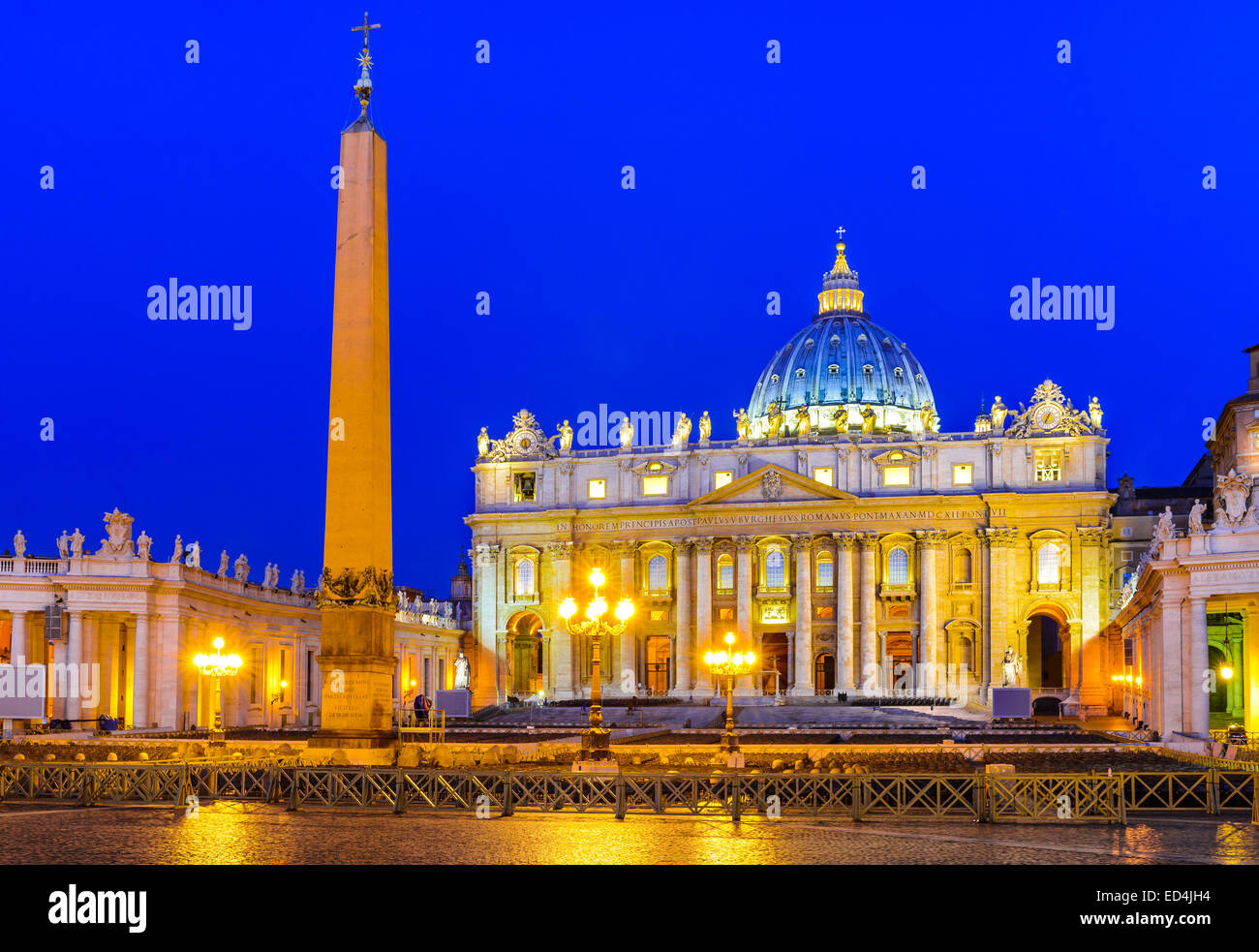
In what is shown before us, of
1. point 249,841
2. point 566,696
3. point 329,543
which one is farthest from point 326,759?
point 566,696

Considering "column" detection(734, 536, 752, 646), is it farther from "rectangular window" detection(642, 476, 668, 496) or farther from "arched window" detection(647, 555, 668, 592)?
"rectangular window" detection(642, 476, 668, 496)

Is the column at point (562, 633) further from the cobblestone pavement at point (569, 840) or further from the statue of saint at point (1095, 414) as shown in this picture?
the cobblestone pavement at point (569, 840)

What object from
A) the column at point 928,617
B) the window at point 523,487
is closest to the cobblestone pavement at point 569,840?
the column at point 928,617

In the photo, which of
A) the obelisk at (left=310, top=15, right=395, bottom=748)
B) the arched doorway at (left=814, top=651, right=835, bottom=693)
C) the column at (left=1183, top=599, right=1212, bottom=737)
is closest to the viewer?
the obelisk at (left=310, top=15, right=395, bottom=748)

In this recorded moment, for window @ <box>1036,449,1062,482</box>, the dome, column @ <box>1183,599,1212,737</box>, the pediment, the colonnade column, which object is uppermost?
the dome

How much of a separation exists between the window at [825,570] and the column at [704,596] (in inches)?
264

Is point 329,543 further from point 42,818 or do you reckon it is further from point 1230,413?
point 1230,413

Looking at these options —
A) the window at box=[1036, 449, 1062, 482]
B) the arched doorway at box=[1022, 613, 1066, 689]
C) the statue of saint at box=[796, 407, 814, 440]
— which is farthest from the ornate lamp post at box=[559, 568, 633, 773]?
the arched doorway at box=[1022, 613, 1066, 689]

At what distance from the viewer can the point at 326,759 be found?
2755 cm

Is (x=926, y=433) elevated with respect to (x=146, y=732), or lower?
elevated

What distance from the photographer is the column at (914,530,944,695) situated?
86.8 meters

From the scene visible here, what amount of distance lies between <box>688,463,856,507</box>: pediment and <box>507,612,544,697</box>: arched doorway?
1573cm

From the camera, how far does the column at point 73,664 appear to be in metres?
51.1
